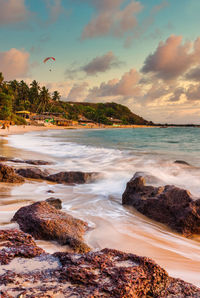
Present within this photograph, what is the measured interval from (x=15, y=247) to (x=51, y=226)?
0.88 meters

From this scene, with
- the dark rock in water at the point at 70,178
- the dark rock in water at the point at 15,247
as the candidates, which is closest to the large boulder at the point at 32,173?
the dark rock in water at the point at 70,178

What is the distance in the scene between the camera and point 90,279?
170cm

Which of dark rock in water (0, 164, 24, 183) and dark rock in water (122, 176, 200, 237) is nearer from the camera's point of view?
dark rock in water (122, 176, 200, 237)

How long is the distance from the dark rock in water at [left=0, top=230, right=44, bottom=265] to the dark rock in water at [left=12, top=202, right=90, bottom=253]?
20.2 inches

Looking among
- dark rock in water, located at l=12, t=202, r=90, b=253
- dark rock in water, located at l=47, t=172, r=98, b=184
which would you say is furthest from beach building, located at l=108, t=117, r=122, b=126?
dark rock in water, located at l=12, t=202, r=90, b=253

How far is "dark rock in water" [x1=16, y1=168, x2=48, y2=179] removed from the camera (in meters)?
7.33

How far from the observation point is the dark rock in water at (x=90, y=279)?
5.16ft

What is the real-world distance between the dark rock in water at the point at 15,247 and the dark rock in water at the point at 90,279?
8 cm

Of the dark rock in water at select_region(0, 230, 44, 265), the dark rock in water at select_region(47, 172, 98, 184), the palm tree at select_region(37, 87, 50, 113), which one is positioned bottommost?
the dark rock in water at select_region(47, 172, 98, 184)

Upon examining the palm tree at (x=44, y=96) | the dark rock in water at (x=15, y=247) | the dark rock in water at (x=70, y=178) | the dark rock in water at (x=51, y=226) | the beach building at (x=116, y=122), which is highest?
the palm tree at (x=44, y=96)

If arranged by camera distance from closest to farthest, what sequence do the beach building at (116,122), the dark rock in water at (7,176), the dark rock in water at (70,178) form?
the dark rock in water at (7,176), the dark rock in water at (70,178), the beach building at (116,122)

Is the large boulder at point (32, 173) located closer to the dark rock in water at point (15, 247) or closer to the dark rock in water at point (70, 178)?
the dark rock in water at point (70, 178)

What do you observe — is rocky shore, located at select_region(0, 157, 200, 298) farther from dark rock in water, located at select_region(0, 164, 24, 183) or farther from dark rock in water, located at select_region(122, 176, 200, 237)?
dark rock in water, located at select_region(0, 164, 24, 183)

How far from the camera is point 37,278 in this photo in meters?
1.70
